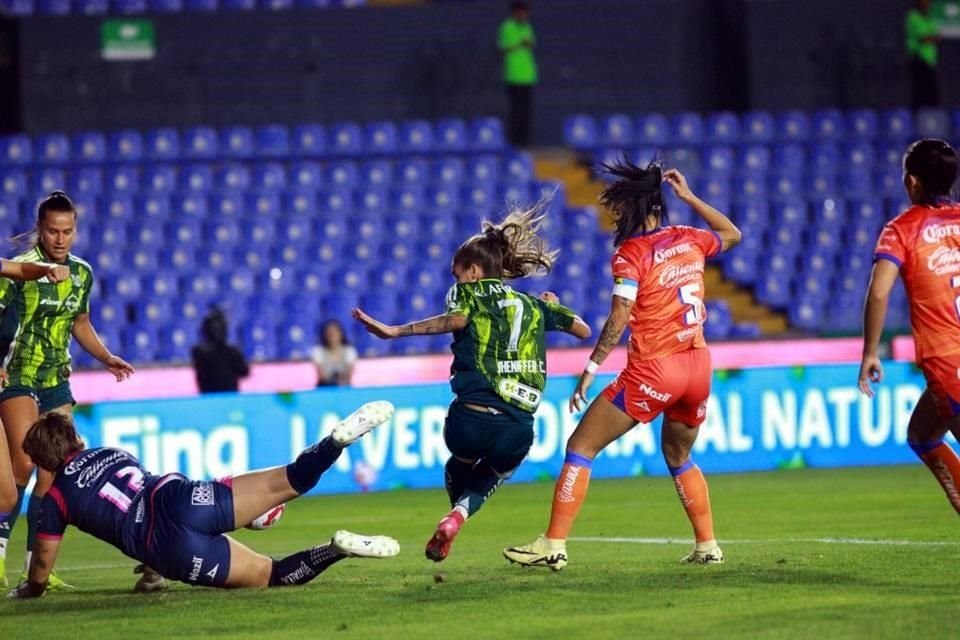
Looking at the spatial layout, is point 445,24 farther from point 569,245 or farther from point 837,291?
point 837,291

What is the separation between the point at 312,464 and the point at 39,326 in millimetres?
2361

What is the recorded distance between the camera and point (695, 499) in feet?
30.9

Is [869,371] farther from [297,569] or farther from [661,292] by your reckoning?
[297,569]

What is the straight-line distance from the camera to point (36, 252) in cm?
998

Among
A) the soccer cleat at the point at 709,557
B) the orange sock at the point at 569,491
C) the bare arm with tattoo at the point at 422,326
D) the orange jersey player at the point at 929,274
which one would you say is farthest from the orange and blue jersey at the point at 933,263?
the bare arm with tattoo at the point at 422,326

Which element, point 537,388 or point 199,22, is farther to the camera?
point 199,22

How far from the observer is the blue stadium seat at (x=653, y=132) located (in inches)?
1046

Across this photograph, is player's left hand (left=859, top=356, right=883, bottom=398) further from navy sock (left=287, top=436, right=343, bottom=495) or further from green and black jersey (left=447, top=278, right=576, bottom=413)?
navy sock (left=287, top=436, right=343, bottom=495)

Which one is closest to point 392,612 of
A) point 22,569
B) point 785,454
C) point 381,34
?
point 22,569

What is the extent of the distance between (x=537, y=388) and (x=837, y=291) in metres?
16.6

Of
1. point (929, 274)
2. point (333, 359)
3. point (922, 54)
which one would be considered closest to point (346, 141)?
point (333, 359)

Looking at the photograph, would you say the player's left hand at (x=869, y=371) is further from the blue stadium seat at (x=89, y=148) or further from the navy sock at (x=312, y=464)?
the blue stadium seat at (x=89, y=148)

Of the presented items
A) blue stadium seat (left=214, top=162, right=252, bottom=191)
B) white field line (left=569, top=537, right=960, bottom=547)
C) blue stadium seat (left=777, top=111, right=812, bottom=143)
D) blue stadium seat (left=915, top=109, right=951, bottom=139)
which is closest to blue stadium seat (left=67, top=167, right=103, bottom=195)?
blue stadium seat (left=214, top=162, right=252, bottom=191)

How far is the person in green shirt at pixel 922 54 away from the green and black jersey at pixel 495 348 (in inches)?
785
